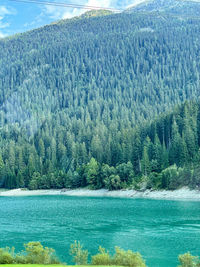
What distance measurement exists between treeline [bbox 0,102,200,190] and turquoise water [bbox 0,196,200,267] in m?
20.2

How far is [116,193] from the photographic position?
111m

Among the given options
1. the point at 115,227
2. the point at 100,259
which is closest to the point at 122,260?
the point at 100,259

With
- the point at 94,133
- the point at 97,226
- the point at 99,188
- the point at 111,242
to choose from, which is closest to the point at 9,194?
the point at 99,188

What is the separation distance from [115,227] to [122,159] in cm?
6561

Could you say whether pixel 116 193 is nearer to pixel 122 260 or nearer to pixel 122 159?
pixel 122 159

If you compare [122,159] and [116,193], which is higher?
[122,159]

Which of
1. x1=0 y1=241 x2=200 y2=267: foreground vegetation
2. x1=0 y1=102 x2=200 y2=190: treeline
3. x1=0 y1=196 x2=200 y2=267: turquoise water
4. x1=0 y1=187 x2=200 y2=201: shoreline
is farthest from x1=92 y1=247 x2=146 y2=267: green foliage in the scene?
x1=0 y1=102 x2=200 y2=190: treeline

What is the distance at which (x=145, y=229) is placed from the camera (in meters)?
57.2

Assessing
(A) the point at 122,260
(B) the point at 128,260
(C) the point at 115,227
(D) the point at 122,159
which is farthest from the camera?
(D) the point at 122,159

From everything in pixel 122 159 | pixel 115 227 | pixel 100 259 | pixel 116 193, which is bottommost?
pixel 115 227

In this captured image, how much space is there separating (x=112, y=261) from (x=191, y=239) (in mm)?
22251

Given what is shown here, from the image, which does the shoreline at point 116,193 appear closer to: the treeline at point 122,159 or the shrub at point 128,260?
the treeline at point 122,159

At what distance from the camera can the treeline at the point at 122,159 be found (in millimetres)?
106388

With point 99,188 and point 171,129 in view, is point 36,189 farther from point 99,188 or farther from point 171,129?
point 171,129
